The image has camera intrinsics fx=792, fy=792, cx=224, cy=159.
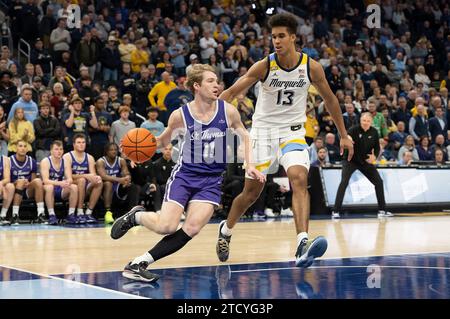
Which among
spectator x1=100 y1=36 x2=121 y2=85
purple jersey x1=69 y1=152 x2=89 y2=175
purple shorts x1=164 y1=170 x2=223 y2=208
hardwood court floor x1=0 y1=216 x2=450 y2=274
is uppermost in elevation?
spectator x1=100 y1=36 x2=121 y2=85

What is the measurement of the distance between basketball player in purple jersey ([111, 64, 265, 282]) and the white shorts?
2.25 feet

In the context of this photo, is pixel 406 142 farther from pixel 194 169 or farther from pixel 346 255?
pixel 194 169

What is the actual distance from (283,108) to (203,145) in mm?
1161

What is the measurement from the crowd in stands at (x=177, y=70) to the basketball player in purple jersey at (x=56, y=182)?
54cm

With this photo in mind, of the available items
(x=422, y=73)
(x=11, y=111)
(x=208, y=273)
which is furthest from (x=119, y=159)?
(x=422, y=73)

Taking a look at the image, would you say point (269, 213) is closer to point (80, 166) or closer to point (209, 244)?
point (80, 166)

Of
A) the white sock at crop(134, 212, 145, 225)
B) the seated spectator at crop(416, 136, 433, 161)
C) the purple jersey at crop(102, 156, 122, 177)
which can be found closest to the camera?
the white sock at crop(134, 212, 145, 225)

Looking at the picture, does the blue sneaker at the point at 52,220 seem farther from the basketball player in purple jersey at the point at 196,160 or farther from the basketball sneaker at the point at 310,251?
the basketball sneaker at the point at 310,251

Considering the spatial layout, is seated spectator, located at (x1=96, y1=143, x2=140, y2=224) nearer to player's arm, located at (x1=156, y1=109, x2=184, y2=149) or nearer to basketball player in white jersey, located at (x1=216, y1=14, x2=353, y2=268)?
basketball player in white jersey, located at (x1=216, y1=14, x2=353, y2=268)

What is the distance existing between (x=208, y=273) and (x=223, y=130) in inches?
50.1

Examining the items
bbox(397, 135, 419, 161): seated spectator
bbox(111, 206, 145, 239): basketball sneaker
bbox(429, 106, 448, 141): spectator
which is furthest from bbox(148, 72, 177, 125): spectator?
bbox(111, 206, 145, 239): basketball sneaker

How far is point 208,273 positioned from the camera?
699 cm

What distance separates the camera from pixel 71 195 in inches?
526

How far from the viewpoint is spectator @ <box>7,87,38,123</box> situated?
14.0 meters
